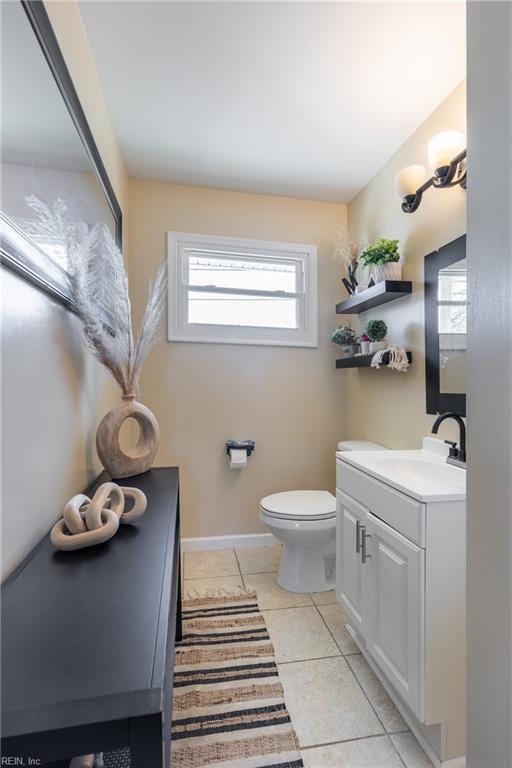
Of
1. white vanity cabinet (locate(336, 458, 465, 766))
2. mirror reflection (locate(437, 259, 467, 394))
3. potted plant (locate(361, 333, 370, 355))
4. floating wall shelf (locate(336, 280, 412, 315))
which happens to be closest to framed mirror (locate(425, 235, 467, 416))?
mirror reflection (locate(437, 259, 467, 394))

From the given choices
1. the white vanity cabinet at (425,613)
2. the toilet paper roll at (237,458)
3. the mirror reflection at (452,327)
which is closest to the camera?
the white vanity cabinet at (425,613)

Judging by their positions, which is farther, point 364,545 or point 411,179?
point 411,179

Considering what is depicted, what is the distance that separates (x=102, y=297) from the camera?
1393 mm

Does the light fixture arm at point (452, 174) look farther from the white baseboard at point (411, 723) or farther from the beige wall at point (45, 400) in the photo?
the white baseboard at point (411, 723)

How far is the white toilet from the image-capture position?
1940 mm

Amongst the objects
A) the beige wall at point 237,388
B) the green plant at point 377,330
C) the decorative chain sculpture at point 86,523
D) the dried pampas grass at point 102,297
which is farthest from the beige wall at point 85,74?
the green plant at point 377,330

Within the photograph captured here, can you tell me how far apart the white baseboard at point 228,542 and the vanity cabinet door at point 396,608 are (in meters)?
1.28

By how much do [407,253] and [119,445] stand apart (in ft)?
5.94

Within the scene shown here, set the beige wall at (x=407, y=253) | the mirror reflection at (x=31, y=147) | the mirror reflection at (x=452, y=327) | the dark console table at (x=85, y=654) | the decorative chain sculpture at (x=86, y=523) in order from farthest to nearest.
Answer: the beige wall at (x=407, y=253)
the mirror reflection at (x=452, y=327)
the decorative chain sculpture at (x=86, y=523)
the mirror reflection at (x=31, y=147)
the dark console table at (x=85, y=654)

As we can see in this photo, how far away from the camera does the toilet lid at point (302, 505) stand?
6.39 feet

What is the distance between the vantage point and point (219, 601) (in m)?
1.96

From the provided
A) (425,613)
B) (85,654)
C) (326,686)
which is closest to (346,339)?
(425,613)

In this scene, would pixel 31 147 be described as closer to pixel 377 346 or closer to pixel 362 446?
pixel 377 346

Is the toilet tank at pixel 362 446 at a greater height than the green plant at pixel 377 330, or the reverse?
the green plant at pixel 377 330
